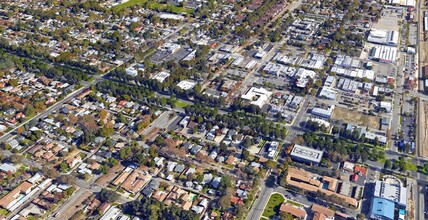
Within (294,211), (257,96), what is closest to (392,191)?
(294,211)

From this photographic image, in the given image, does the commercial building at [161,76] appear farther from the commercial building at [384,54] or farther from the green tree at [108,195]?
the commercial building at [384,54]

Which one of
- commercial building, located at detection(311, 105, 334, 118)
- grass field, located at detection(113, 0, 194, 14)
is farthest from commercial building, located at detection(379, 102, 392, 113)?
grass field, located at detection(113, 0, 194, 14)

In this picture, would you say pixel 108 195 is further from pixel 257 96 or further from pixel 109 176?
pixel 257 96

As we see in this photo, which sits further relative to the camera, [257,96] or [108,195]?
[257,96]

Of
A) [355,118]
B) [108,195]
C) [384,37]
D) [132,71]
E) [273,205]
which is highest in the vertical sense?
[384,37]

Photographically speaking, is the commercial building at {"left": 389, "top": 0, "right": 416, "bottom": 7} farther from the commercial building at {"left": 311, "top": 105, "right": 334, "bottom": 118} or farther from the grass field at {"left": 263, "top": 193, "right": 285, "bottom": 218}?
the grass field at {"left": 263, "top": 193, "right": 285, "bottom": 218}

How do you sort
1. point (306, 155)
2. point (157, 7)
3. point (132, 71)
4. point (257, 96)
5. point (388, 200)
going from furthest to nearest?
point (157, 7), point (132, 71), point (257, 96), point (306, 155), point (388, 200)

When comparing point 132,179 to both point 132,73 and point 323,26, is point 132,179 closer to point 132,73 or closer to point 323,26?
point 132,73
